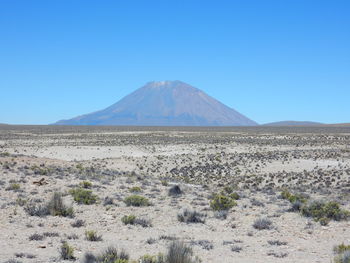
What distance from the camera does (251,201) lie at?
50.9ft

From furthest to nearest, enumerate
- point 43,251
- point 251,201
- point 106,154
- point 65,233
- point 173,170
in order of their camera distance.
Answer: point 106,154
point 173,170
point 251,201
point 65,233
point 43,251

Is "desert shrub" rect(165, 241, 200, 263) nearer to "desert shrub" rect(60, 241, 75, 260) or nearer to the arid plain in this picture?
the arid plain

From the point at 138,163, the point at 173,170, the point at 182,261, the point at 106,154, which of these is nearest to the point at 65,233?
the point at 182,261

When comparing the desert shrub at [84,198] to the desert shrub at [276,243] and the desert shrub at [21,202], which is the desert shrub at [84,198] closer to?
the desert shrub at [21,202]

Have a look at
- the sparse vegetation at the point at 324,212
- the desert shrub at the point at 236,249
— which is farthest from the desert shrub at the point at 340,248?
the sparse vegetation at the point at 324,212

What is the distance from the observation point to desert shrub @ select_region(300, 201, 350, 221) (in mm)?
11906

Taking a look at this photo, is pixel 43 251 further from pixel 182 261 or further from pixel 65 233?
pixel 182 261

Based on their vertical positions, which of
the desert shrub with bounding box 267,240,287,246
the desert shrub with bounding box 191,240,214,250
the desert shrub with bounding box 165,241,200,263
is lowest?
the desert shrub with bounding box 267,240,287,246

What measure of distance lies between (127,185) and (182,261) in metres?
13.1

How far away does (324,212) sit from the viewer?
12.2 m

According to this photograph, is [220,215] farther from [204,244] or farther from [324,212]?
[204,244]

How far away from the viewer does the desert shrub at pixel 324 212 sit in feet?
39.1

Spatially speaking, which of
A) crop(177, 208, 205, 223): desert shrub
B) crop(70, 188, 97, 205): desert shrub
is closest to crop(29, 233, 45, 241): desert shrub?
crop(177, 208, 205, 223): desert shrub

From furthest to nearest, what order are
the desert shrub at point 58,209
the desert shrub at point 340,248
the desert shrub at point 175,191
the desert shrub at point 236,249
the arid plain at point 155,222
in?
the desert shrub at point 175,191, the desert shrub at point 58,209, the desert shrub at point 236,249, the arid plain at point 155,222, the desert shrub at point 340,248
